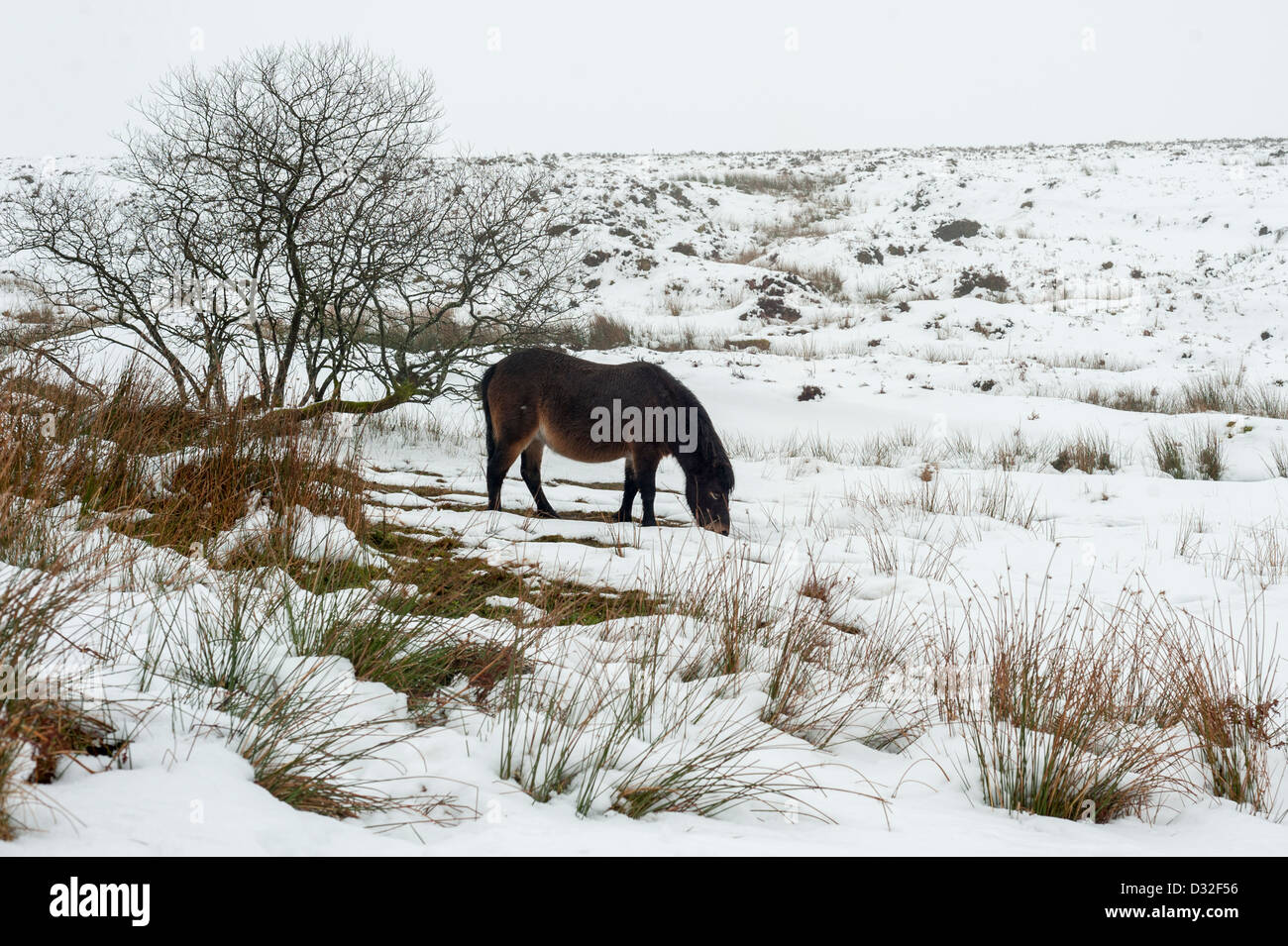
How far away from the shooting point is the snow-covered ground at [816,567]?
220cm

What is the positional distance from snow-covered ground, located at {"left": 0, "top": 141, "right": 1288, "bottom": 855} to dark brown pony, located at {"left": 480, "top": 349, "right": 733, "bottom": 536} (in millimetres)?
558

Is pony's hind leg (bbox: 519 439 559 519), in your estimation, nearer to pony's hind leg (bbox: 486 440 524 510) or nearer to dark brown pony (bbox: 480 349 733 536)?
dark brown pony (bbox: 480 349 733 536)

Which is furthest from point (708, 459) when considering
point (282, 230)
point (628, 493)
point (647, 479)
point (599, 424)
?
point (282, 230)

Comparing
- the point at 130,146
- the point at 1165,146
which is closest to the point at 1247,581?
the point at 130,146

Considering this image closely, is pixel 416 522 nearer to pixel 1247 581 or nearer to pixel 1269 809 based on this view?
pixel 1269 809

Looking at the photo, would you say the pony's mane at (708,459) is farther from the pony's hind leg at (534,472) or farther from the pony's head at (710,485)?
the pony's hind leg at (534,472)

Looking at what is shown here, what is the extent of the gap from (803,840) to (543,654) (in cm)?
157

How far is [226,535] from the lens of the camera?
13.9ft

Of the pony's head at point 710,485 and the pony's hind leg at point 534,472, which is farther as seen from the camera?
the pony's hind leg at point 534,472

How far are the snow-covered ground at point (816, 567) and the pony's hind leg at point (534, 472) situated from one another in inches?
16.5

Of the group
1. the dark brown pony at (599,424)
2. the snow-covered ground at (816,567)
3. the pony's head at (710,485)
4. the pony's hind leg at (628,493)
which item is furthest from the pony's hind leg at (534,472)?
the pony's head at (710,485)

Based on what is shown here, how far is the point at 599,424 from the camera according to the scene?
7.36 metres

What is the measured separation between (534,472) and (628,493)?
97 centimetres

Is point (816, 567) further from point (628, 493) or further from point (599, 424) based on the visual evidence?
point (599, 424)
